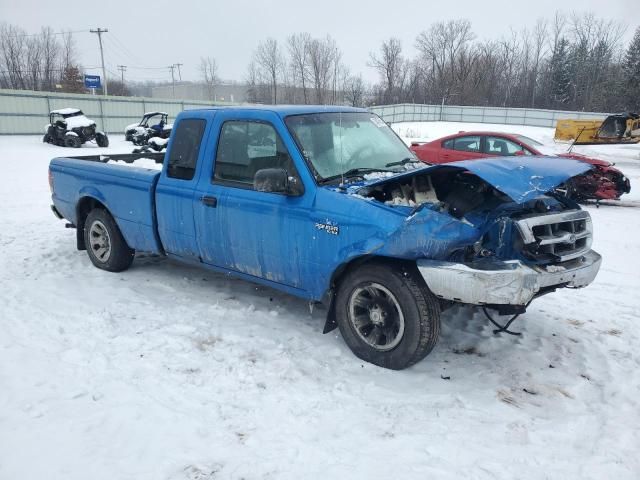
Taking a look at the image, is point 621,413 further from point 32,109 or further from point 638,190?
point 32,109

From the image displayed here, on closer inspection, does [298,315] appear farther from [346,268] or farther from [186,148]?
[186,148]

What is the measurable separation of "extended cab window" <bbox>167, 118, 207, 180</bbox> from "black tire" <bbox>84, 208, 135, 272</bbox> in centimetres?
135

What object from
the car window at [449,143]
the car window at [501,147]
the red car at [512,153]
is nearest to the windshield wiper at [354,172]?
the red car at [512,153]

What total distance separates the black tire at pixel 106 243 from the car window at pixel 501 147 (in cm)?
866

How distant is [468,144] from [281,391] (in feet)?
31.9

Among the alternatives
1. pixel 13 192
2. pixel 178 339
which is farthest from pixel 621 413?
pixel 13 192

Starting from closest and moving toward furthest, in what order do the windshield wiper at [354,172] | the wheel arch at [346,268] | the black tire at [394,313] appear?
the black tire at [394,313]
the wheel arch at [346,268]
the windshield wiper at [354,172]

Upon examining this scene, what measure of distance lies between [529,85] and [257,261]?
235ft

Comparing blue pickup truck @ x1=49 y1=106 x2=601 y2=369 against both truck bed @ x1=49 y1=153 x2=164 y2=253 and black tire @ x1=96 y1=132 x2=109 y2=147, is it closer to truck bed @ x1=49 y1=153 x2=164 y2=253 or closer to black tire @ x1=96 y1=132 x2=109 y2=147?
truck bed @ x1=49 y1=153 x2=164 y2=253

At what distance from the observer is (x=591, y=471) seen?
263 cm

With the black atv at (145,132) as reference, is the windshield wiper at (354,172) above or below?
above

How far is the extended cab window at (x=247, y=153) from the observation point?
13.3 feet

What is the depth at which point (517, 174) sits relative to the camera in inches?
132

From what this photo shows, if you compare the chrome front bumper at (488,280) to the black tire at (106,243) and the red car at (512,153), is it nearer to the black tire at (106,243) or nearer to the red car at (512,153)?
the black tire at (106,243)
